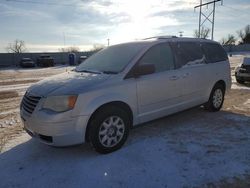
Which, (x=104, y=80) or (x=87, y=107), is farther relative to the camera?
(x=104, y=80)

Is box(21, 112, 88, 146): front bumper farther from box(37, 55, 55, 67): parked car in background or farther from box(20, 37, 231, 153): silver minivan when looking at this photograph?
box(37, 55, 55, 67): parked car in background

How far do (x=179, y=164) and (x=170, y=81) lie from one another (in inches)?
70.7

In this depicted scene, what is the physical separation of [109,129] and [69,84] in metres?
0.96

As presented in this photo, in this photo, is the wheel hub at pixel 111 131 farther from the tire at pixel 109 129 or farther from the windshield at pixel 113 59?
the windshield at pixel 113 59

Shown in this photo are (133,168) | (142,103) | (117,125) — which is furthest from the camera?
(142,103)

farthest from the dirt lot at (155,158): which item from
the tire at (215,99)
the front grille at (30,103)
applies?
the front grille at (30,103)

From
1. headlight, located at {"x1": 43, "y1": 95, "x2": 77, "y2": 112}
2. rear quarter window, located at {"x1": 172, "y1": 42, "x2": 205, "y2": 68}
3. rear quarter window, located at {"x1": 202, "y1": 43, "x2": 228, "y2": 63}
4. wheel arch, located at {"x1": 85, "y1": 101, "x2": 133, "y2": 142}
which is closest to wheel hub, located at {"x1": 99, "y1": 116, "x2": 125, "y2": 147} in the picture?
wheel arch, located at {"x1": 85, "y1": 101, "x2": 133, "y2": 142}

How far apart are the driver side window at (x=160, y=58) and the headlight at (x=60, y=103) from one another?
1.48 meters

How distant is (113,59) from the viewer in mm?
5082

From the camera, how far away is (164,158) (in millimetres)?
4156

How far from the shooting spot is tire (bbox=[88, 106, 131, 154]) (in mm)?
4145

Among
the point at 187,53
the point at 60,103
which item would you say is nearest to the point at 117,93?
the point at 60,103

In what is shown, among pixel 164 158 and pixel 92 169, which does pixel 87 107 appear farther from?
pixel 164 158

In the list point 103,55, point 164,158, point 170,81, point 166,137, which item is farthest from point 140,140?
point 103,55
